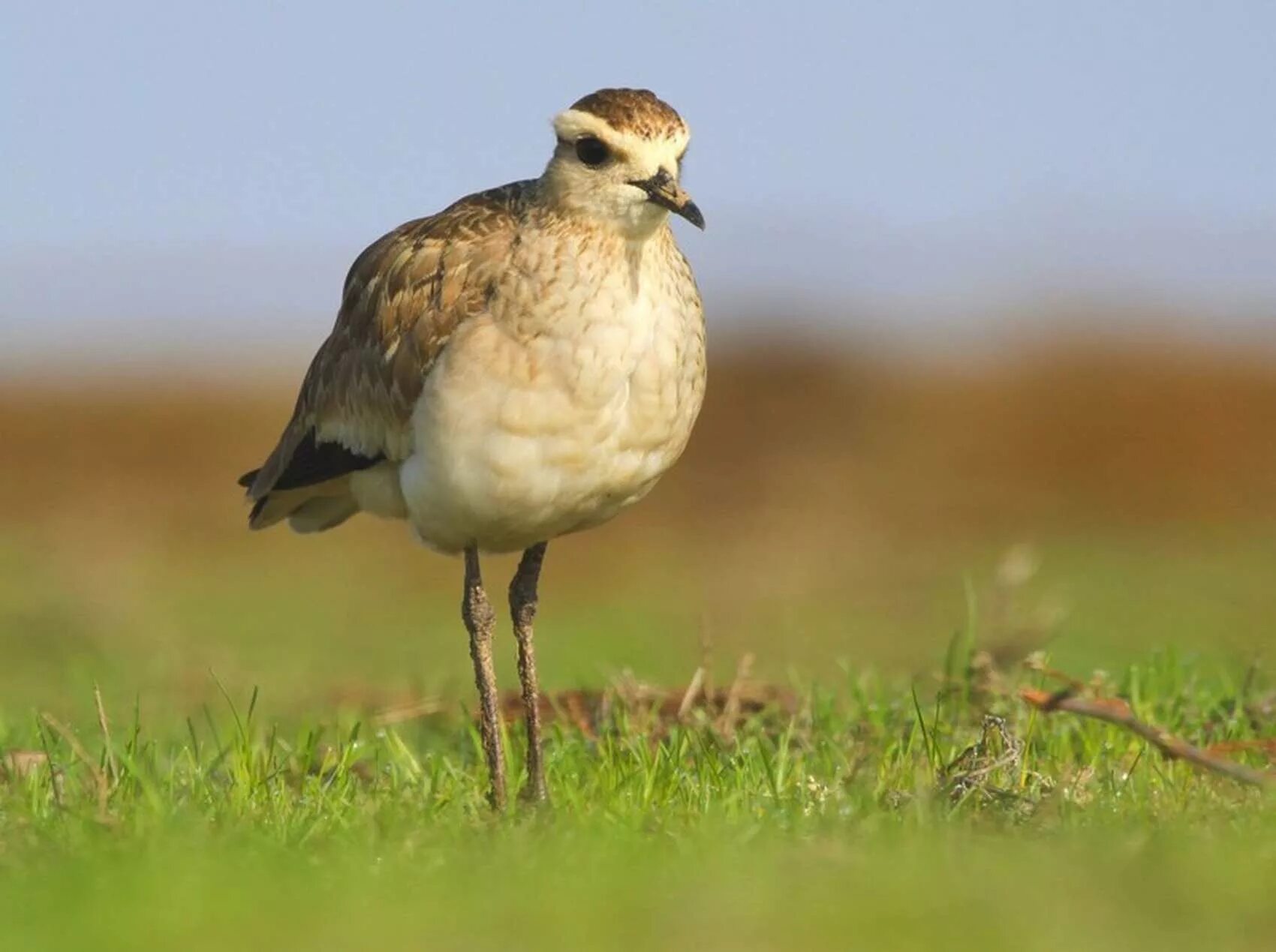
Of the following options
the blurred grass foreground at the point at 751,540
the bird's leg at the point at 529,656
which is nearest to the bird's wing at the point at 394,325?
the bird's leg at the point at 529,656

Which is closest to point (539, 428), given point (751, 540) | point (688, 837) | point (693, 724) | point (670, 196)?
point (670, 196)

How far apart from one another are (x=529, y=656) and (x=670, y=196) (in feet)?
5.44

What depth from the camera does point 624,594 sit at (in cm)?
1912

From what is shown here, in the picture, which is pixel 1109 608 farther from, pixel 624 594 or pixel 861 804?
pixel 861 804

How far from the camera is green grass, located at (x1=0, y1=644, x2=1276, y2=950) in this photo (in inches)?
186

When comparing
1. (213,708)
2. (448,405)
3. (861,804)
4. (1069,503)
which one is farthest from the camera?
(1069,503)

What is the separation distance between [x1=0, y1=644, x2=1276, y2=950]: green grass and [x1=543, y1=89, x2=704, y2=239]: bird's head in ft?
5.25

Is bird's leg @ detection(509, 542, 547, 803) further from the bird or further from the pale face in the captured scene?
the pale face

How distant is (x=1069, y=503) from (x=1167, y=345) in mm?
6960

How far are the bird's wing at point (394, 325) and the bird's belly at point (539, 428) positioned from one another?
7.0 inches

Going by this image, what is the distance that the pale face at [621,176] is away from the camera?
7.25 meters

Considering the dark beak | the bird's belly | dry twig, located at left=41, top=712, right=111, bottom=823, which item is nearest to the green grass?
dry twig, located at left=41, top=712, right=111, bottom=823

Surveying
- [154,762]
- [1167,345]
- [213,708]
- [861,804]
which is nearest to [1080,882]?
[861,804]

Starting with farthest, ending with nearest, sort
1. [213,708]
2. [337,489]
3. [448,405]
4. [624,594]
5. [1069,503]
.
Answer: [1069,503]
[624,594]
[213,708]
[337,489]
[448,405]
